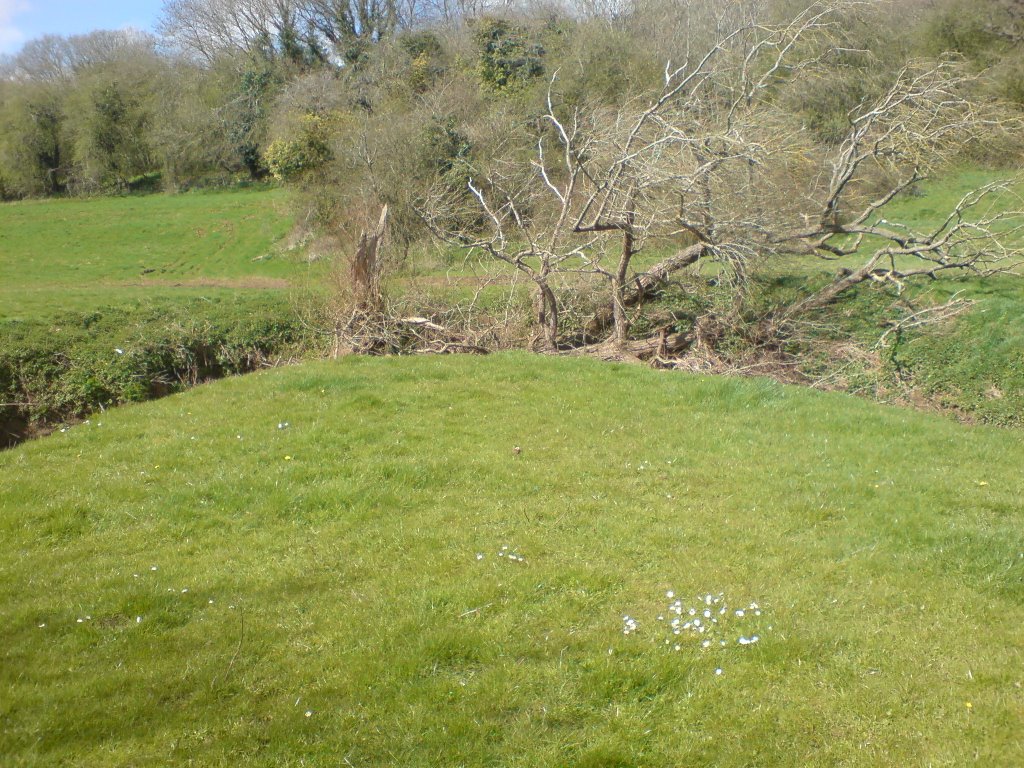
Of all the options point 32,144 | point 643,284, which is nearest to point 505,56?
point 643,284

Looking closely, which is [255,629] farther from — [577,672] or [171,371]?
[171,371]

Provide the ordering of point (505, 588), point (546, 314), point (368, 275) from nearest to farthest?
point (505, 588) → point (368, 275) → point (546, 314)

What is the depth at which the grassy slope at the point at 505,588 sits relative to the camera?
12.0 feet

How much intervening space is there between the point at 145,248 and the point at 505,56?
48.9ft

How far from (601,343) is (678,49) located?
11659 mm

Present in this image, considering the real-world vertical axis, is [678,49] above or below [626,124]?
above

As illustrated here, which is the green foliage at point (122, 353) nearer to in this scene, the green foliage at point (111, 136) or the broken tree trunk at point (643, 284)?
the broken tree trunk at point (643, 284)

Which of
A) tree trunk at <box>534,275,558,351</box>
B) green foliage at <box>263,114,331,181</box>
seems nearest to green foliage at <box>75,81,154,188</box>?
green foliage at <box>263,114,331,181</box>

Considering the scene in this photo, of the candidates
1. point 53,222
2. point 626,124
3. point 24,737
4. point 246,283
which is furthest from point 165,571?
point 53,222

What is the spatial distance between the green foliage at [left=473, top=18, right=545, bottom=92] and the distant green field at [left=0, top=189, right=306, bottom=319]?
29.3 ft

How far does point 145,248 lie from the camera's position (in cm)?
2864

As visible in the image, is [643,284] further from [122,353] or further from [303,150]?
[303,150]

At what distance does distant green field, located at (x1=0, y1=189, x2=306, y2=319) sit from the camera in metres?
22.1

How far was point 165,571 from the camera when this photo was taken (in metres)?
5.15
